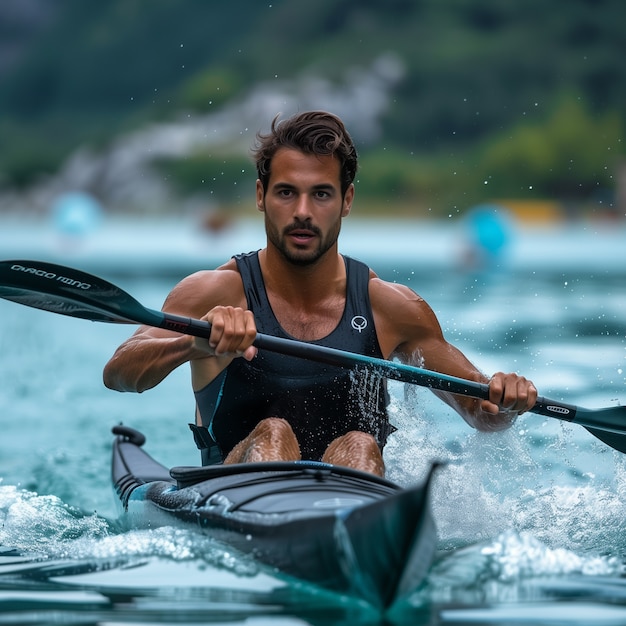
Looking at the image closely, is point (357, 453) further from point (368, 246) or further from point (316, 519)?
point (368, 246)

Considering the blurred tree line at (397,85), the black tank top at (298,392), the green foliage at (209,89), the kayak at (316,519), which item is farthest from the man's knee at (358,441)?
the green foliage at (209,89)

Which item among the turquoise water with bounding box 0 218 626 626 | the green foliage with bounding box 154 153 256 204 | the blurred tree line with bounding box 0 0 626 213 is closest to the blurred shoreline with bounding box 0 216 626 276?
the green foliage with bounding box 154 153 256 204

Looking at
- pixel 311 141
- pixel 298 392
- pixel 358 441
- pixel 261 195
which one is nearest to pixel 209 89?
pixel 261 195

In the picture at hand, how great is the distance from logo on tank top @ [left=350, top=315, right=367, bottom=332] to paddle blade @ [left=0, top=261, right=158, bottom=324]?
800 mm

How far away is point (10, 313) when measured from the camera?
14141 millimetres

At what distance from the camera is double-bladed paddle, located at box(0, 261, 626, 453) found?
394 centimetres

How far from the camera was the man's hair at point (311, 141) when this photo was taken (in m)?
4.14

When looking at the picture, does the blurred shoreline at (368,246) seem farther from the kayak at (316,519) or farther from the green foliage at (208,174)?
the kayak at (316,519)

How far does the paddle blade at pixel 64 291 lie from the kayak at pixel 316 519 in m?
0.63

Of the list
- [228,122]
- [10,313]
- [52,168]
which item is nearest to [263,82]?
[228,122]

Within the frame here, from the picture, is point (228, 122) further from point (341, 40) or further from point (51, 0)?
point (51, 0)

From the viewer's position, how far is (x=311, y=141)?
414 centimetres

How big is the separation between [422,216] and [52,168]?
1617 cm

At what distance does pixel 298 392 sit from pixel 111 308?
0.74m
